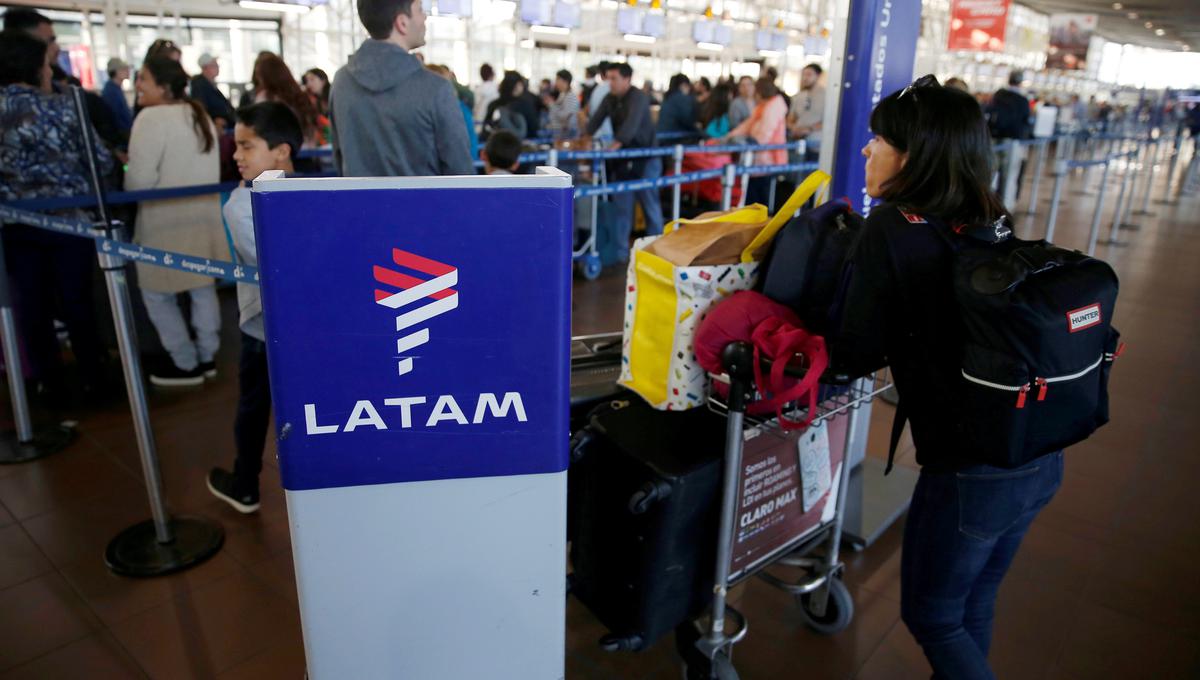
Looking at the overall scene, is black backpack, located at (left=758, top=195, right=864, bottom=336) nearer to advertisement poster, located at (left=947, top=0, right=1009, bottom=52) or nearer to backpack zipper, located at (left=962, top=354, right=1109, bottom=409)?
backpack zipper, located at (left=962, top=354, right=1109, bottom=409)

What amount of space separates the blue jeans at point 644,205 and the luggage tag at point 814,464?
4.81 m

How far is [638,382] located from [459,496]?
100 cm

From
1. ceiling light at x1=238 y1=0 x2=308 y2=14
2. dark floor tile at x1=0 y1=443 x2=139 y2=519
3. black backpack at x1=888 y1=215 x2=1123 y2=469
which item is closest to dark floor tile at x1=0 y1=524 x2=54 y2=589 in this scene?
dark floor tile at x1=0 y1=443 x2=139 y2=519

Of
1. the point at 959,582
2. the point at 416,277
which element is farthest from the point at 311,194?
the point at 959,582

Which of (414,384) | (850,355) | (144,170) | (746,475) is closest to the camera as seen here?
(414,384)

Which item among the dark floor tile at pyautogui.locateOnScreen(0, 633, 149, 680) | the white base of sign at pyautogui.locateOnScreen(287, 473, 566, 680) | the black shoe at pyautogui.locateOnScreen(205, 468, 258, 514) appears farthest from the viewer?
the black shoe at pyautogui.locateOnScreen(205, 468, 258, 514)

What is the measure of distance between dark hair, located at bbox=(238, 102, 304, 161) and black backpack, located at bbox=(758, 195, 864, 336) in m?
1.70

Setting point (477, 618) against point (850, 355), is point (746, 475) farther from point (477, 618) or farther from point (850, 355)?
point (477, 618)

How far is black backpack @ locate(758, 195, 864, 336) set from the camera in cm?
187

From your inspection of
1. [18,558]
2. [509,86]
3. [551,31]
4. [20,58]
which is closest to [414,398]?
[18,558]

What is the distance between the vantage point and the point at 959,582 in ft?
5.41

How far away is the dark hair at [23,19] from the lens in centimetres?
403

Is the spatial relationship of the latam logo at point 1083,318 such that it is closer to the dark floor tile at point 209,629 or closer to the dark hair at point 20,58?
the dark floor tile at point 209,629

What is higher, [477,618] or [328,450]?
[328,450]
